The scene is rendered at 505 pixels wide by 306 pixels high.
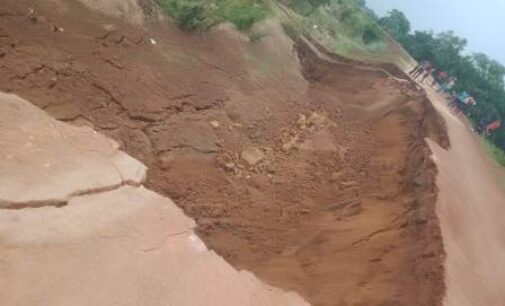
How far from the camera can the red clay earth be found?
12.8 feet

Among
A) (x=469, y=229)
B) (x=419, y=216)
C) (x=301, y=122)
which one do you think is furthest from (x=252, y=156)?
(x=469, y=229)

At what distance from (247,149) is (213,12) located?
1827 millimetres

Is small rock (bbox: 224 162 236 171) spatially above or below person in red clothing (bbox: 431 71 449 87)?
below

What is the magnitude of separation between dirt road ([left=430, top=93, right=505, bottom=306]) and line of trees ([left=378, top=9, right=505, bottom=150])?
7871 millimetres

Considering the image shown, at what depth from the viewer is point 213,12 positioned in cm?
606

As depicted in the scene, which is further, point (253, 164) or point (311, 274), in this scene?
point (253, 164)

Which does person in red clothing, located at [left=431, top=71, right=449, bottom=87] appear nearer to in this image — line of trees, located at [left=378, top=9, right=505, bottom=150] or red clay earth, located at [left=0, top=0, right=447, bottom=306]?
line of trees, located at [left=378, top=9, right=505, bottom=150]

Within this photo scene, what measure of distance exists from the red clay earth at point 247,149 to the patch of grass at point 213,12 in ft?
0.50

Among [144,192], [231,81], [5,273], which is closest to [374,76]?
[231,81]

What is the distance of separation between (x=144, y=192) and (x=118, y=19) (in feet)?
6.96

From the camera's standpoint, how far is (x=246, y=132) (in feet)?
17.6

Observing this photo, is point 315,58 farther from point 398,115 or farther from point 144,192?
point 144,192

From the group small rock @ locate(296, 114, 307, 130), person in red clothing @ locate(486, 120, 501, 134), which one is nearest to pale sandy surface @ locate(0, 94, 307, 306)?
small rock @ locate(296, 114, 307, 130)

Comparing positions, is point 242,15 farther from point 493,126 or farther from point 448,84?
point 448,84
